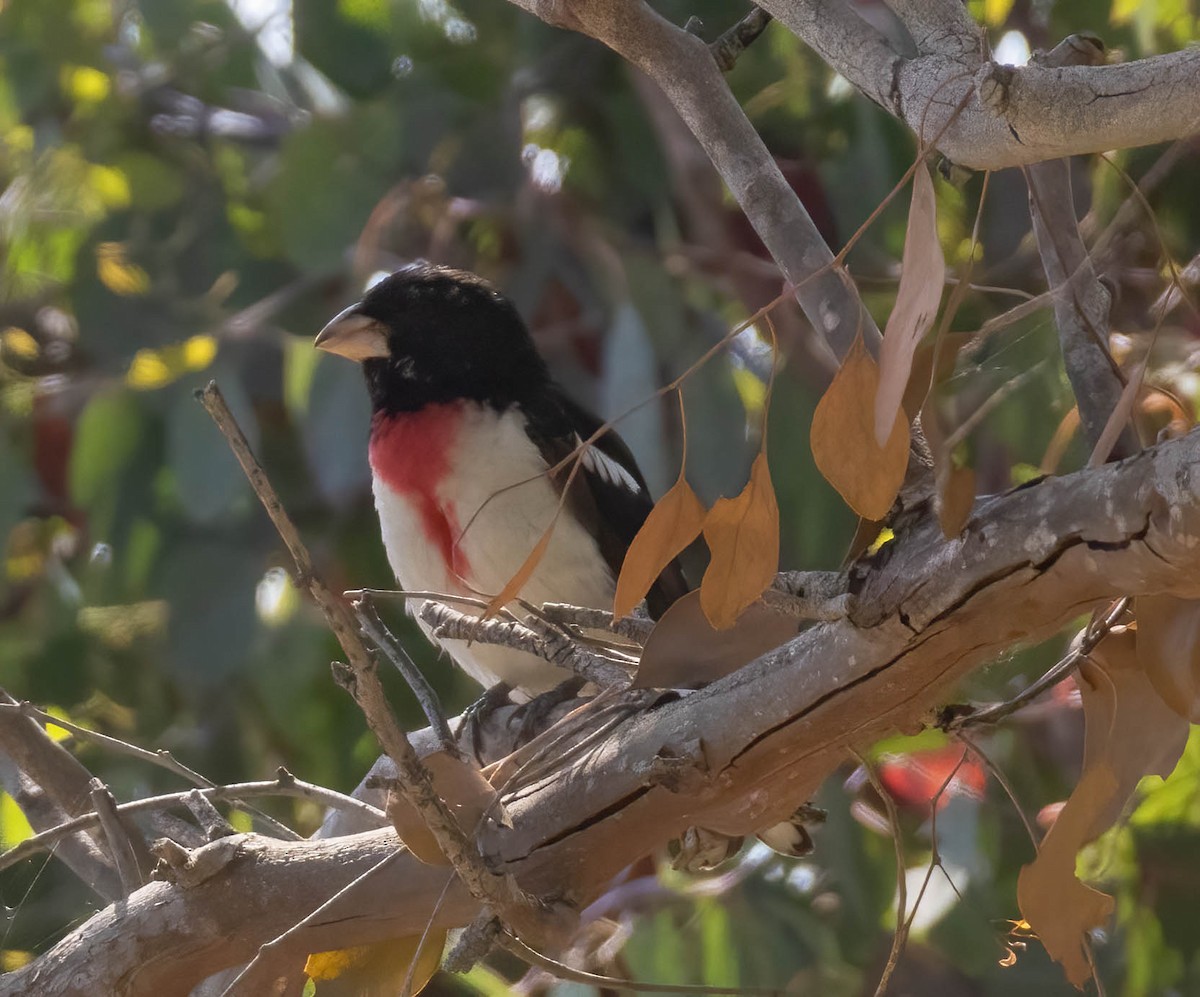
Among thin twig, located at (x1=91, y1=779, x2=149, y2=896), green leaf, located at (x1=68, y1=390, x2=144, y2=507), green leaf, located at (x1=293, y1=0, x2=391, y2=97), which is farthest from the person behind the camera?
green leaf, located at (x1=68, y1=390, x2=144, y2=507)

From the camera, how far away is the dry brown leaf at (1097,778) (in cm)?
105

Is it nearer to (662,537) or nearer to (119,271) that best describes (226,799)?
(662,537)

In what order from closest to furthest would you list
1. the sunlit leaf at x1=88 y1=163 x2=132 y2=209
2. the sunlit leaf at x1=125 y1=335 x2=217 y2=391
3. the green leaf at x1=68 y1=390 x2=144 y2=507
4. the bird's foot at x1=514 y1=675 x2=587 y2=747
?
the bird's foot at x1=514 y1=675 x2=587 y2=747 → the green leaf at x1=68 y1=390 x2=144 y2=507 → the sunlit leaf at x1=125 y1=335 x2=217 y2=391 → the sunlit leaf at x1=88 y1=163 x2=132 y2=209

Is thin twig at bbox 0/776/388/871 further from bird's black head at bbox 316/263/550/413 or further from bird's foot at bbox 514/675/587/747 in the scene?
bird's black head at bbox 316/263/550/413

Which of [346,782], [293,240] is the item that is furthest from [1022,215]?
[346,782]

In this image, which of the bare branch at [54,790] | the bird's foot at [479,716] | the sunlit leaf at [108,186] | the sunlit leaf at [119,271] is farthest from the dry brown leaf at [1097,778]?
the sunlit leaf at [108,186]

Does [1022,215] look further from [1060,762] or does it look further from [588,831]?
[588,831]

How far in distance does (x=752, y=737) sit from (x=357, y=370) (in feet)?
6.34

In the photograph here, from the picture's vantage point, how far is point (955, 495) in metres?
0.93

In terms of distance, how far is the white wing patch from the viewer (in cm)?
245

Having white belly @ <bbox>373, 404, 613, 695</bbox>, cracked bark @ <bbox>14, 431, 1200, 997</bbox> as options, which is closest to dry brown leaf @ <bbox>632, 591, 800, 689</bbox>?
cracked bark @ <bbox>14, 431, 1200, 997</bbox>

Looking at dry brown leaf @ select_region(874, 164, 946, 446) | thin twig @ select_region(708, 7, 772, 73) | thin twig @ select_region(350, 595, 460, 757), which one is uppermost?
thin twig @ select_region(708, 7, 772, 73)

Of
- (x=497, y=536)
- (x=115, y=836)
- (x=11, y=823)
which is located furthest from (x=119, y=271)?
(x=115, y=836)

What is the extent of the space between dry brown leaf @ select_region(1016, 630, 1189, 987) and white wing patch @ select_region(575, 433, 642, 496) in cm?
→ 136
